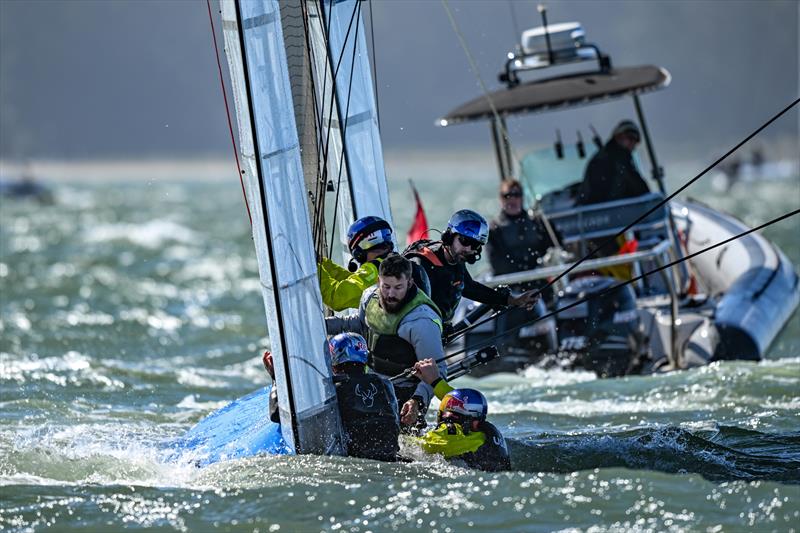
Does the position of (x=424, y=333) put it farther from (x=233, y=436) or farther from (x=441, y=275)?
(x=233, y=436)

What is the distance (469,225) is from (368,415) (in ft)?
3.85

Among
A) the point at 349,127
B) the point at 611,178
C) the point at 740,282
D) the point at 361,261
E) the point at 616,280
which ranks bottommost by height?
the point at 740,282

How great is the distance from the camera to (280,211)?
6191 mm

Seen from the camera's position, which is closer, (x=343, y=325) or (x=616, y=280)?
(x=343, y=325)

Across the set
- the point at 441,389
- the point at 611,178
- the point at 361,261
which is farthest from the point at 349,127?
the point at 611,178

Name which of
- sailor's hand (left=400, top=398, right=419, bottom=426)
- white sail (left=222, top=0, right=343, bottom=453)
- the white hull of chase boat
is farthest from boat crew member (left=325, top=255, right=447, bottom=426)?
the white hull of chase boat

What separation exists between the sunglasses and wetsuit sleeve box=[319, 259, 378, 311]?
1.51 ft

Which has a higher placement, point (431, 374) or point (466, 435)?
point (431, 374)

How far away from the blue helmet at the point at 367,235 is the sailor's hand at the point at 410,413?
101cm

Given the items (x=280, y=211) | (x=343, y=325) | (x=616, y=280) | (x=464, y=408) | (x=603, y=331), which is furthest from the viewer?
(x=616, y=280)

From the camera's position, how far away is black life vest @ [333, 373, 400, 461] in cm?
648

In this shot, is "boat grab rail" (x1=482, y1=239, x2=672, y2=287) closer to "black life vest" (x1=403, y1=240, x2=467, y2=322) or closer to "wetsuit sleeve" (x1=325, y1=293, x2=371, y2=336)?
"black life vest" (x1=403, y1=240, x2=467, y2=322)

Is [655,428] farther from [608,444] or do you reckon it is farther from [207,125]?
[207,125]

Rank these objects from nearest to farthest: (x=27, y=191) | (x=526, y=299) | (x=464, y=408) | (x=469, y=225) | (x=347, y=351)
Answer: (x=464, y=408) → (x=347, y=351) → (x=469, y=225) → (x=526, y=299) → (x=27, y=191)
